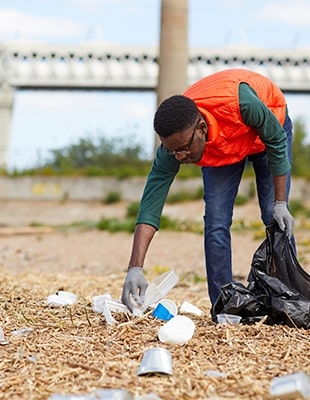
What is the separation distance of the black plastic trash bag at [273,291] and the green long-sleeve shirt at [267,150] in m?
0.40

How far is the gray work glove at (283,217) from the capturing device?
14.6 ft

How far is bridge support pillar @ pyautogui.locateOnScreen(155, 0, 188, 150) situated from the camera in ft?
45.3

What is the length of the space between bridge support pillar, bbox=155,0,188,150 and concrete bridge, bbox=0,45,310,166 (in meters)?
21.8

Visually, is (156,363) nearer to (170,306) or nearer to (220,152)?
(170,306)

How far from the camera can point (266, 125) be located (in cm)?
425

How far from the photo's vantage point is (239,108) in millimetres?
4219

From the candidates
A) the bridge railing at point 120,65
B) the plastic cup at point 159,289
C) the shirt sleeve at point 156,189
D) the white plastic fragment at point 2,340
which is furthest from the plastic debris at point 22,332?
the bridge railing at point 120,65

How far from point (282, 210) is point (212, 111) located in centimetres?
70

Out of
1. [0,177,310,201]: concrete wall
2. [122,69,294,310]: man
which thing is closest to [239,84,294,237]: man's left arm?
[122,69,294,310]: man

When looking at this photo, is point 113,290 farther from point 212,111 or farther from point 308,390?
point 308,390

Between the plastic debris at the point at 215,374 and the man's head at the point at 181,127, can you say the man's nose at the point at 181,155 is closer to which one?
the man's head at the point at 181,127

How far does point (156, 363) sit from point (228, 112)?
160 cm

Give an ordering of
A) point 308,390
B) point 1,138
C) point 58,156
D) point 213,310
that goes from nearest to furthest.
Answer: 1. point 308,390
2. point 213,310
3. point 58,156
4. point 1,138

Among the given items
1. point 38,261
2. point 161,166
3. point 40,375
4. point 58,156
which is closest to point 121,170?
point 58,156
